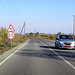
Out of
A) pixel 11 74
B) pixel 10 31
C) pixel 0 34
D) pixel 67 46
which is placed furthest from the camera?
pixel 0 34

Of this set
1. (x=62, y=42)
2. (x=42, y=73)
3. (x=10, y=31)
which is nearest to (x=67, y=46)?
(x=62, y=42)

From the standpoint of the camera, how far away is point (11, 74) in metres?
8.50

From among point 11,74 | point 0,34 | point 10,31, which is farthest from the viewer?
point 0,34

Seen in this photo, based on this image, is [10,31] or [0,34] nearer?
[10,31]

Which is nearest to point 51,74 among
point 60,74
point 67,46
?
point 60,74

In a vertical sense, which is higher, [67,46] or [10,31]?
[10,31]

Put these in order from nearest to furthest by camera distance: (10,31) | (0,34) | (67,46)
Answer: (67,46) < (10,31) < (0,34)

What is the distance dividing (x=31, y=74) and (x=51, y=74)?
852mm

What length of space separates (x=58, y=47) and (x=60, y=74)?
14835 mm

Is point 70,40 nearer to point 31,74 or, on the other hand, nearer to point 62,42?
point 62,42

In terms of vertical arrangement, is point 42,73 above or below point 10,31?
below

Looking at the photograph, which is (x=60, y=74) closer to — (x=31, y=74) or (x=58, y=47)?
(x=31, y=74)

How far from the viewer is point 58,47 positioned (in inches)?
920

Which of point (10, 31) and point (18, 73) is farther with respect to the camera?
point (10, 31)
